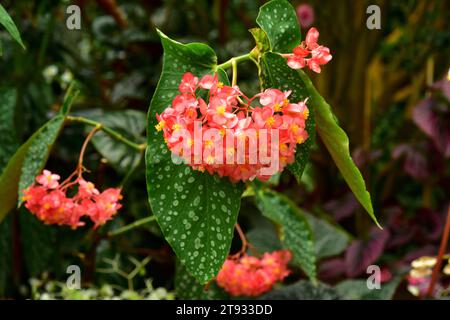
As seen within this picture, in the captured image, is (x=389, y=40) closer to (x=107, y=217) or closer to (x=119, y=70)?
(x=119, y=70)

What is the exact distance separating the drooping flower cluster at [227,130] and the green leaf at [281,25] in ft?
0.29

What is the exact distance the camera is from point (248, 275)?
83 cm

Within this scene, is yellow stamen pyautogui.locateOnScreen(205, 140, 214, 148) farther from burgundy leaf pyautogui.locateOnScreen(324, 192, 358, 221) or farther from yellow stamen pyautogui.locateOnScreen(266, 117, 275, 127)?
burgundy leaf pyautogui.locateOnScreen(324, 192, 358, 221)

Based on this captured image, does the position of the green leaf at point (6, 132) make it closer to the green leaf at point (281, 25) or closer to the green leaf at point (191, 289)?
the green leaf at point (191, 289)

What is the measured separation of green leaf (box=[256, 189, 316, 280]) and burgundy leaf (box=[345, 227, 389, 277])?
0.98ft

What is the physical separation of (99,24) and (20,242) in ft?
2.34

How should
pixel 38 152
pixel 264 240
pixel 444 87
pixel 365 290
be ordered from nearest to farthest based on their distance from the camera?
pixel 38 152, pixel 365 290, pixel 264 240, pixel 444 87

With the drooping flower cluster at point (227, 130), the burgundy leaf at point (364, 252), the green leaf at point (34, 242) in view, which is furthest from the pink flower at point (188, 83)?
the burgundy leaf at point (364, 252)

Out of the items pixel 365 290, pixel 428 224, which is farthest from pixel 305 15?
pixel 365 290

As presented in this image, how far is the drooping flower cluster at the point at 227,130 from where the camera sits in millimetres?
525

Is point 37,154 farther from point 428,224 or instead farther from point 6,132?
point 428,224

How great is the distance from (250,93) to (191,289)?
52 centimetres

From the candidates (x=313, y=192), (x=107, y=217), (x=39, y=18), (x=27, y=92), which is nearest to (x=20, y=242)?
(x=27, y=92)
